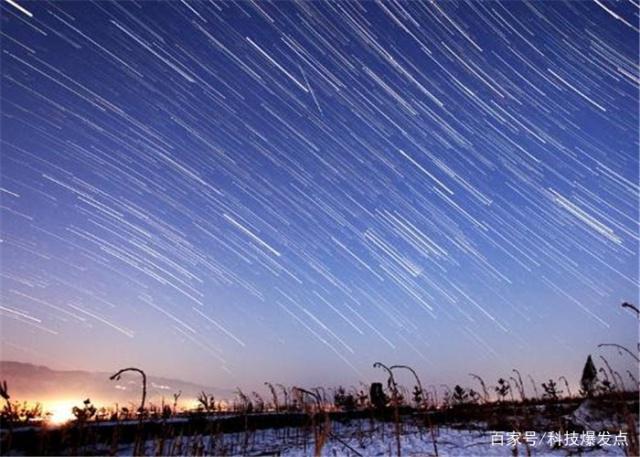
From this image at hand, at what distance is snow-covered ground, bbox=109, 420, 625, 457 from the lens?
1499 cm

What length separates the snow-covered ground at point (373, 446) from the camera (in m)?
15.0

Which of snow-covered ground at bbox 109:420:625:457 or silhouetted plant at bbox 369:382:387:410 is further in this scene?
silhouetted plant at bbox 369:382:387:410

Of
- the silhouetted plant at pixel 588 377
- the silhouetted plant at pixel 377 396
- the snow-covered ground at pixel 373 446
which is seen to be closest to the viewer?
the snow-covered ground at pixel 373 446

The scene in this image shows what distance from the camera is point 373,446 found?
1744cm

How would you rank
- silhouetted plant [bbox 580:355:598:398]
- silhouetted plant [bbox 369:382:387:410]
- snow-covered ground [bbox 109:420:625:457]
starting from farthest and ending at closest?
silhouetted plant [bbox 580:355:598:398] < silhouetted plant [bbox 369:382:387:410] < snow-covered ground [bbox 109:420:625:457]

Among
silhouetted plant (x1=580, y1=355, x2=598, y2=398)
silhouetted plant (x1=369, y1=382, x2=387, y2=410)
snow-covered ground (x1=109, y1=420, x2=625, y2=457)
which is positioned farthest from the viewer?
silhouetted plant (x1=580, y1=355, x2=598, y2=398)

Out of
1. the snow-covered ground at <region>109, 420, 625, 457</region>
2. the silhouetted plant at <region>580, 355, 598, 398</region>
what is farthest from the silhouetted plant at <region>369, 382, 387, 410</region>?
the silhouetted plant at <region>580, 355, 598, 398</region>

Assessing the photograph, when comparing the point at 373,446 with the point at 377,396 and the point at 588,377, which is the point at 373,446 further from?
the point at 588,377

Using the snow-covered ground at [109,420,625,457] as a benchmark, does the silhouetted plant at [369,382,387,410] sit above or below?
above

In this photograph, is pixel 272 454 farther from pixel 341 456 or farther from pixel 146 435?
pixel 146 435

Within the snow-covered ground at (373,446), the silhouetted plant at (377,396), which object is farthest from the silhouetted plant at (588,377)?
the snow-covered ground at (373,446)

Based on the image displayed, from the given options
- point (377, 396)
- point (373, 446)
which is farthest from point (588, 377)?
point (373, 446)

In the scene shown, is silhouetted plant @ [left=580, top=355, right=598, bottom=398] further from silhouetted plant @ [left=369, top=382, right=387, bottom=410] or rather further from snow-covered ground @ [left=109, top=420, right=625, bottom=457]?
snow-covered ground @ [left=109, top=420, right=625, bottom=457]

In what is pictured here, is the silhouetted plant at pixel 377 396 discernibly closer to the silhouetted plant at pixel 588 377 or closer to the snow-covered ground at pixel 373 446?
the snow-covered ground at pixel 373 446
